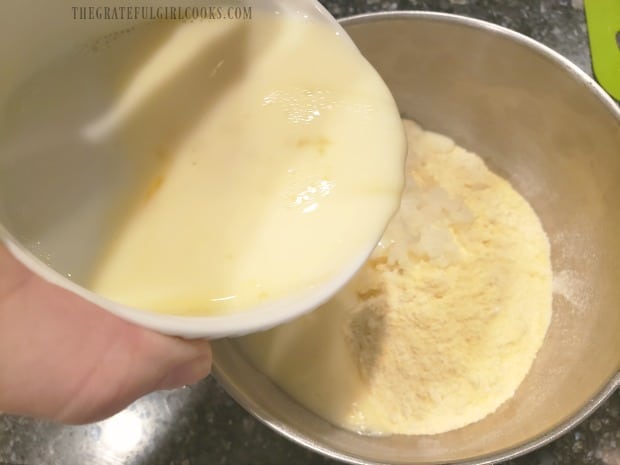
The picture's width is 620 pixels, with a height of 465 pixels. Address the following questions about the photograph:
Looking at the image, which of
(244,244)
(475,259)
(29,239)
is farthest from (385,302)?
(29,239)

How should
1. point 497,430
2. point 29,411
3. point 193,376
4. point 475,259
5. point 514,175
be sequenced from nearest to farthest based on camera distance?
point 29,411
point 193,376
point 497,430
point 475,259
point 514,175

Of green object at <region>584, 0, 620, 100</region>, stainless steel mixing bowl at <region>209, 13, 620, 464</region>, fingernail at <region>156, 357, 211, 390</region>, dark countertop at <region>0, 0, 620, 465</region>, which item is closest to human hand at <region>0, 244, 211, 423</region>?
fingernail at <region>156, 357, 211, 390</region>

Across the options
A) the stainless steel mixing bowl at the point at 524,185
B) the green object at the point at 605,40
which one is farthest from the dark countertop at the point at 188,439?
the green object at the point at 605,40

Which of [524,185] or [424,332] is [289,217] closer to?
[424,332]

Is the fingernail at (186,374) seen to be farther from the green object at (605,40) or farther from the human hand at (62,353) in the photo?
the green object at (605,40)

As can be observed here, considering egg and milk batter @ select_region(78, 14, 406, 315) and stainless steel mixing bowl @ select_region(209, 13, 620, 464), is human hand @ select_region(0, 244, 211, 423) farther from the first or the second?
stainless steel mixing bowl @ select_region(209, 13, 620, 464)

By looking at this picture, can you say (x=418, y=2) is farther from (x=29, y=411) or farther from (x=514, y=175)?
(x=29, y=411)
